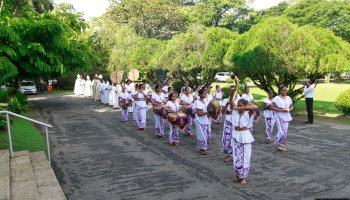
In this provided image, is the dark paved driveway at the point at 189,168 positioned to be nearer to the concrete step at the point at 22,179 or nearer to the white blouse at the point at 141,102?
the concrete step at the point at 22,179

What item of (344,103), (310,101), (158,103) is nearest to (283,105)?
(158,103)

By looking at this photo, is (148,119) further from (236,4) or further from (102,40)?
(236,4)

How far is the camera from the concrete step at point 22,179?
18.4 ft

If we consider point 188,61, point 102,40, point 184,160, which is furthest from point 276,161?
point 102,40

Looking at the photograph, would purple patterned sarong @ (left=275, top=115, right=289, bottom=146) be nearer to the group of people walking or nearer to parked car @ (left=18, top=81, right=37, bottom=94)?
the group of people walking

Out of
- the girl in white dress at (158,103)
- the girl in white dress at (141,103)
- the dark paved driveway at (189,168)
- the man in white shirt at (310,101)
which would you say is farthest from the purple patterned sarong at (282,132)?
the girl in white dress at (141,103)

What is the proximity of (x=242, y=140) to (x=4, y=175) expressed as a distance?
4.71 m

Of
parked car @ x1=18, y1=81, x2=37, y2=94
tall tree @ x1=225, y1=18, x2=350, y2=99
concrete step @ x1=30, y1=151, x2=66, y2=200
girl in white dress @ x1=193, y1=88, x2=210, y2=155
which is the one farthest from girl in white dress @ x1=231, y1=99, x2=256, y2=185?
parked car @ x1=18, y1=81, x2=37, y2=94

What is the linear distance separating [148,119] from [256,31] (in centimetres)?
677

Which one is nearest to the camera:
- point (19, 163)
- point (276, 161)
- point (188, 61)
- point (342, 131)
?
point (19, 163)

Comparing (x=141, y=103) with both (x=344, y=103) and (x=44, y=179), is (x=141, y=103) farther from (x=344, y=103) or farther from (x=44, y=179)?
(x=344, y=103)

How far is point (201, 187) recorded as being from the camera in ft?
22.1

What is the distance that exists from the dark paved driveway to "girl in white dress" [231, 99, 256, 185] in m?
0.29

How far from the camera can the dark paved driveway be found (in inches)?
256
